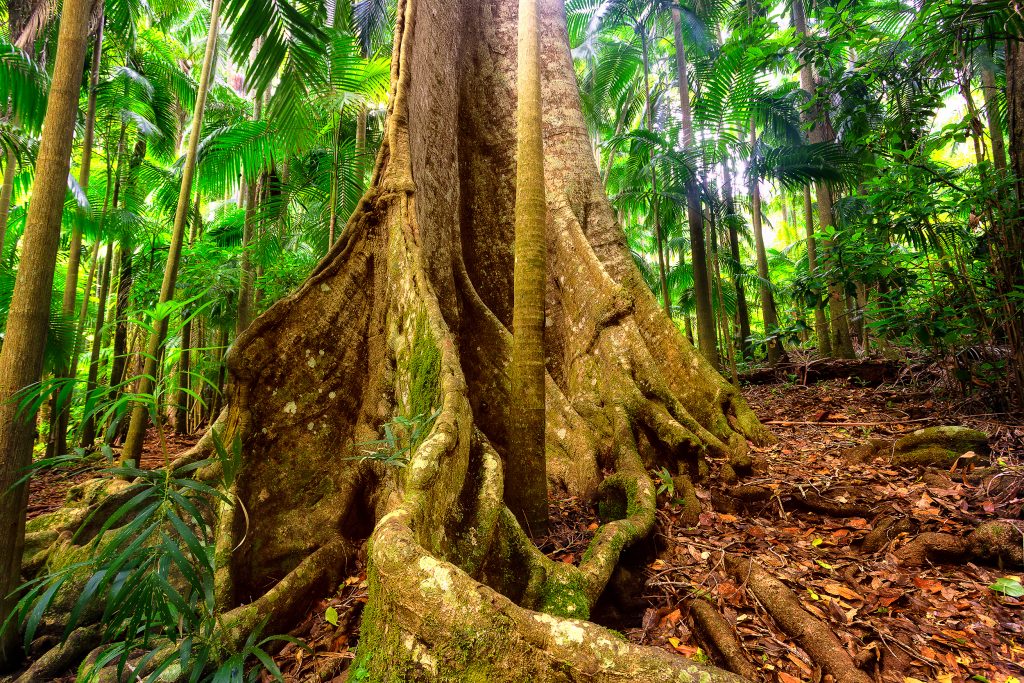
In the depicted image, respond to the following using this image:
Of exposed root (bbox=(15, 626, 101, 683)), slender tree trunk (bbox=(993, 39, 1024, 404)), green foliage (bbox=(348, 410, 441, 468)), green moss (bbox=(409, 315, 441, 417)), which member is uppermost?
slender tree trunk (bbox=(993, 39, 1024, 404))

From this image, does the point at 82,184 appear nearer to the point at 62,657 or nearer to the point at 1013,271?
the point at 62,657

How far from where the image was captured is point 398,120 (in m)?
3.50

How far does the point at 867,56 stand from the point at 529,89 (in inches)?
148

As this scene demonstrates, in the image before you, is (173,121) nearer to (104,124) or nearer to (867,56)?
(104,124)

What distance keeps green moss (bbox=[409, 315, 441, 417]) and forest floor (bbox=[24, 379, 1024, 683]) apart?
1.04m

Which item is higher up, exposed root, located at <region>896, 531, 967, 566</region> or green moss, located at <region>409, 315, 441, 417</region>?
green moss, located at <region>409, 315, 441, 417</region>

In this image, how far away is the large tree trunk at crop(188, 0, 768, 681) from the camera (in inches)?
53.7

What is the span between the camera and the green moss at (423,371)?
2576mm

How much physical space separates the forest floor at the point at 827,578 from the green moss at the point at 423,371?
1036mm

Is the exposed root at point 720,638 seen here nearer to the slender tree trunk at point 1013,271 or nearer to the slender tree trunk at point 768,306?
the slender tree trunk at point 1013,271

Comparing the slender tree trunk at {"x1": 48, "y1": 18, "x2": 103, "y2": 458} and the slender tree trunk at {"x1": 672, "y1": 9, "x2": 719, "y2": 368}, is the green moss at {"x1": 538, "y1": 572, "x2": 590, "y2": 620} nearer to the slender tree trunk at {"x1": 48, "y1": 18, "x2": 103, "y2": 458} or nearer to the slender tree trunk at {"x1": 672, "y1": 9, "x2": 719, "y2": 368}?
the slender tree trunk at {"x1": 672, "y1": 9, "x2": 719, "y2": 368}

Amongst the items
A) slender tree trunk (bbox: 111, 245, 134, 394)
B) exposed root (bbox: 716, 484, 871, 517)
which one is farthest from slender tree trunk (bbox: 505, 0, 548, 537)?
slender tree trunk (bbox: 111, 245, 134, 394)

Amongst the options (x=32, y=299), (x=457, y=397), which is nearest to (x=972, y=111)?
(x=457, y=397)

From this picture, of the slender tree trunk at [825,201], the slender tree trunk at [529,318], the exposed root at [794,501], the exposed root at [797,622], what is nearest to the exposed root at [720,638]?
the exposed root at [797,622]
